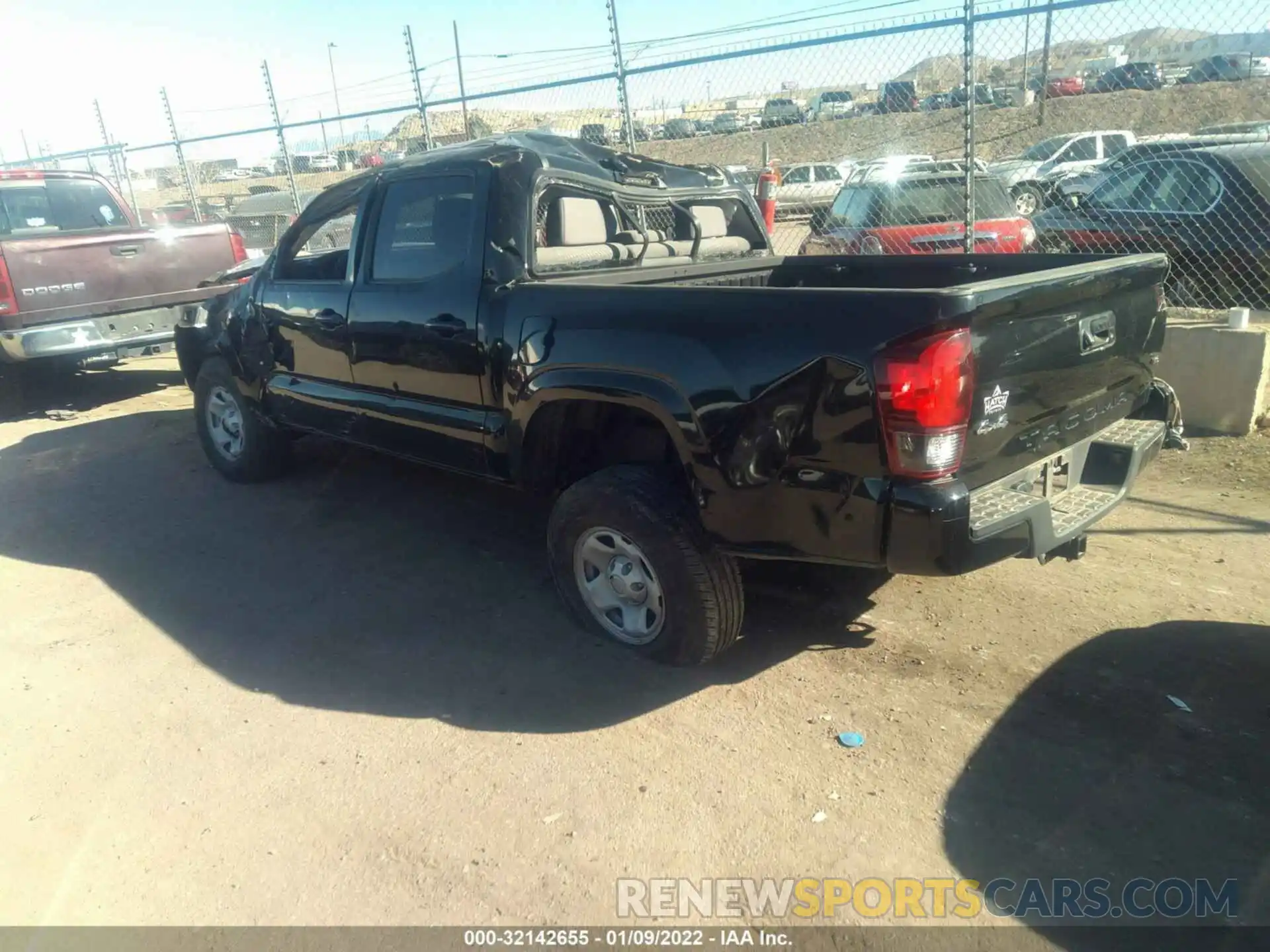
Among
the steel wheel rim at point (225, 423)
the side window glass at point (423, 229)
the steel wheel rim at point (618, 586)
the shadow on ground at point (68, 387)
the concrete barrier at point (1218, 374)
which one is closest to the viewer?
the steel wheel rim at point (618, 586)

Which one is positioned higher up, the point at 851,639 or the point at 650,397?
the point at 650,397

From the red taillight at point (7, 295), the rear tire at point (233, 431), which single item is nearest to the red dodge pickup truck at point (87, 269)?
the red taillight at point (7, 295)

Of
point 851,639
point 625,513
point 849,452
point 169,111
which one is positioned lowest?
point 851,639

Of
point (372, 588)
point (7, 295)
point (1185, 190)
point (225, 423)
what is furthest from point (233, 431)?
point (1185, 190)

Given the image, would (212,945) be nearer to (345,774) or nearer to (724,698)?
(345,774)

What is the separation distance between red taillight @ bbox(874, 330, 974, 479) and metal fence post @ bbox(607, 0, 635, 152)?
20.1ft

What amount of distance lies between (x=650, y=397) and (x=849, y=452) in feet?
2.46

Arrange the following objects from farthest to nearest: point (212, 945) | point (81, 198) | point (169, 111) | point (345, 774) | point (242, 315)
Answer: point (169, 111)
point (81, 198)
point (242, 315)
point (345, 774)
point (212, 945)

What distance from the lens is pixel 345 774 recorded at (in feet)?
10.2

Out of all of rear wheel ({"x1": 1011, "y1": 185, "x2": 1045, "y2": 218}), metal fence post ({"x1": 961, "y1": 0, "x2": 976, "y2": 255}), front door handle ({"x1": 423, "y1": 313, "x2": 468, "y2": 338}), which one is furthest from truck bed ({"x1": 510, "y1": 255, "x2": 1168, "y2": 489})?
rear wheel ({"x1": 1011, "y1": 185, "x2": 1045, "y2": 218})

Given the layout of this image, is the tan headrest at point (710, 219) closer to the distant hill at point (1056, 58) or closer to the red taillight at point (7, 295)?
the distant hill at point (1056, 58)

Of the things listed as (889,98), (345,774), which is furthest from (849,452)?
(889,98)

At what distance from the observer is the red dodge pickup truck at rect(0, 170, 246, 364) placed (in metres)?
7.40

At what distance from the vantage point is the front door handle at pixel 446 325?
400cm
